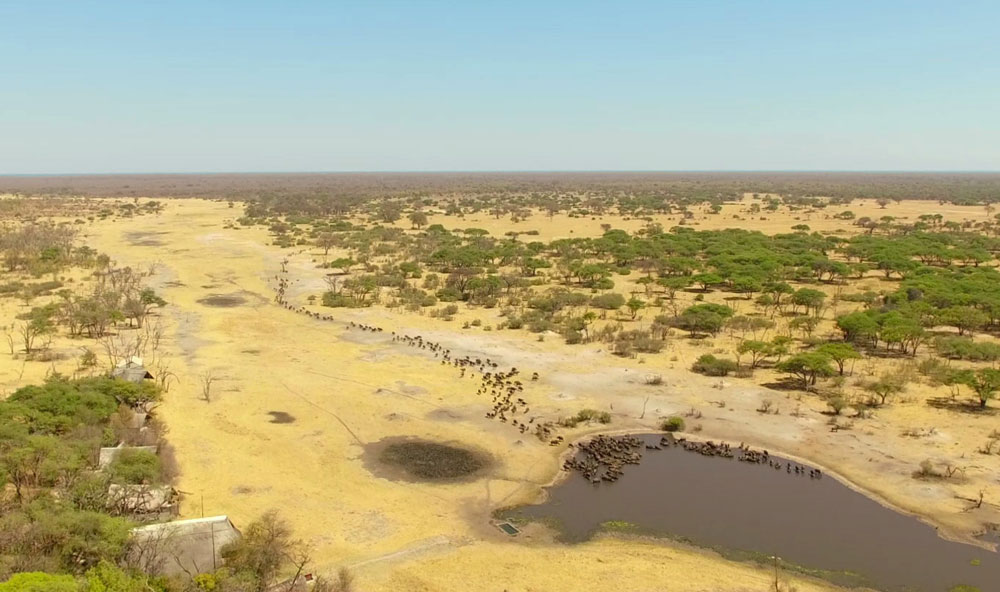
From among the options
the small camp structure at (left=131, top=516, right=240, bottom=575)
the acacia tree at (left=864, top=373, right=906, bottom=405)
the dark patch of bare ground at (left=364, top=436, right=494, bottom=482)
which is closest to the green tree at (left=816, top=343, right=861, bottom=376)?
the acacia tree at (left=864, top=373, right=906, bottom=405)

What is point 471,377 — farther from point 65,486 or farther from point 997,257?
point 997,257

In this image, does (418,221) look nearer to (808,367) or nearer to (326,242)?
(326,242)

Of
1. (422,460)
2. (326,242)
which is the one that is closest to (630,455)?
(422,460)

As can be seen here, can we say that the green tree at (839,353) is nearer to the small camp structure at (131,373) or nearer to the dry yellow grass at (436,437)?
the dry yellow grass at (436,437)

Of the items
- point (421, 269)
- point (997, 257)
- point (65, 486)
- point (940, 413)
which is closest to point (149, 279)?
point (421, 269)

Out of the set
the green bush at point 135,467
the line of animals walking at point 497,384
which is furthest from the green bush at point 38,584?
the line of animals walking at point 497,384

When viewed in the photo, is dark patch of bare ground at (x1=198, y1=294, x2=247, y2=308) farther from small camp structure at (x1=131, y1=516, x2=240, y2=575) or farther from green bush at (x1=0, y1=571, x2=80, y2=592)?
green bush at (x1=0, y1=571, x2=80, y2=592)
